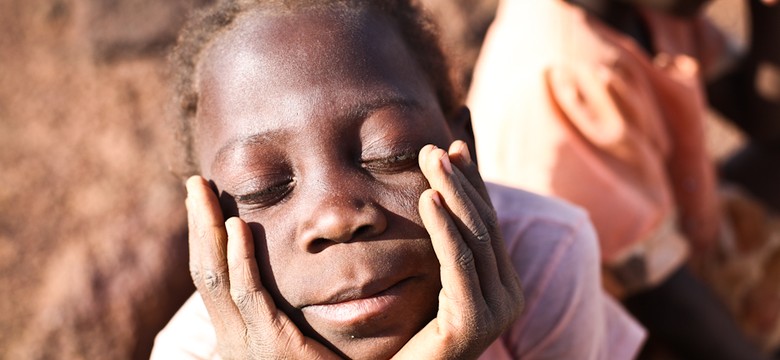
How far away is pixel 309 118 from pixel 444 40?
655 mm

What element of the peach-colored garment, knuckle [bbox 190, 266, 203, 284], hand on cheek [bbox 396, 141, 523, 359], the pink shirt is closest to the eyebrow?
hand on cheek [bbox 396, 141, 523, 359]

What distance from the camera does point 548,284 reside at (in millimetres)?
1775

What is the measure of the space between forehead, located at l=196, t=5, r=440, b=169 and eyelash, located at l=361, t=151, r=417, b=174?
92 millimetres

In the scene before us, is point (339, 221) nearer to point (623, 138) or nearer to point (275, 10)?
point (275, 10)

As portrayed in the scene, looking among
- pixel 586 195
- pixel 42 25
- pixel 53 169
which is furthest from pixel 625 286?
pixel 42 25

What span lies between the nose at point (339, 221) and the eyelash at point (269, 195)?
0.07 meters

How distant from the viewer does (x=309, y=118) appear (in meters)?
1.33

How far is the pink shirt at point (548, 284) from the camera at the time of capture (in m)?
1.77

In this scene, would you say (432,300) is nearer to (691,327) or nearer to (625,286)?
(625,286)

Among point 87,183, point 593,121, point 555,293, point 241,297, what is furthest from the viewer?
point 87,183

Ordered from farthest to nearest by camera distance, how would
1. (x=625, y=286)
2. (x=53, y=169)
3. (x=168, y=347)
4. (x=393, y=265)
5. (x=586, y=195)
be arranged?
(x=53, y=169) → (x=625, y=286) → (x=586, y=195) → (x=168, y=347) → (x=393, y=265)

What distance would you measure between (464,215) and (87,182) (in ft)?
10.1

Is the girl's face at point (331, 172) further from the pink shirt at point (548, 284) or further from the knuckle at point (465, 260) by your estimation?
the pink shirt at point (548, 284)

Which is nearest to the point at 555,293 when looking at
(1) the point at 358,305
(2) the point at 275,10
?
(1) the point at 358,305
